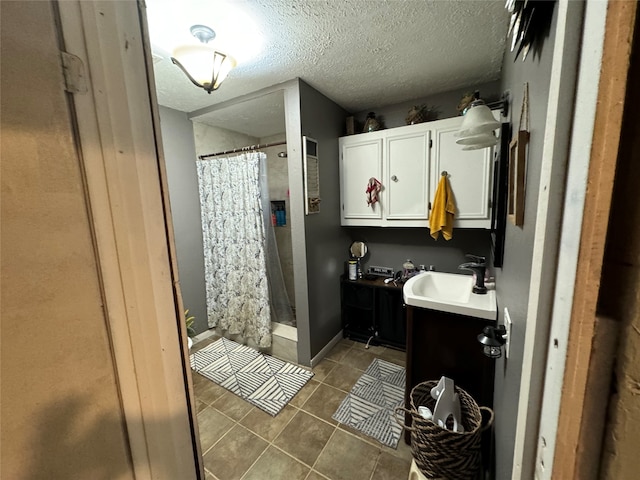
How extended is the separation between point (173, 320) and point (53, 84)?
0.48m

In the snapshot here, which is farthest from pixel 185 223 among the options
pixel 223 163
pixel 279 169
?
pixel 279 169

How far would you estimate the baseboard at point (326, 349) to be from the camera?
7.34 ft

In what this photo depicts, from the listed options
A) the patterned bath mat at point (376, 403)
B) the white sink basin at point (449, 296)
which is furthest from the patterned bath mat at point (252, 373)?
the white sink basin at point (449, 296)

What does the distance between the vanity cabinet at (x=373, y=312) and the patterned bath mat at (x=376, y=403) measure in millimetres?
304

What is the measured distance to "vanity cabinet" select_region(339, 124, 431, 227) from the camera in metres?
2.13

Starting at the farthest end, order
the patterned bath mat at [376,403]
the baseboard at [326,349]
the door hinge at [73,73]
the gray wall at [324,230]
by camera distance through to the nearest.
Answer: the baseboard at [326,349], the gray wall at [324,230], the patterned bath mat at [376,403], the door hinge at [73,73]

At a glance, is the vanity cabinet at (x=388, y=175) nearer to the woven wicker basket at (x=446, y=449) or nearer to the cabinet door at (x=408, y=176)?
the cabinet door at (x=408, y=176)

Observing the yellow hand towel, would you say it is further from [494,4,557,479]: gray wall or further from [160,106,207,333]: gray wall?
[160,106,207,333]: gray wall

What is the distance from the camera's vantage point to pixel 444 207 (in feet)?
6.56

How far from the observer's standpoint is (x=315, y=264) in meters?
2.22

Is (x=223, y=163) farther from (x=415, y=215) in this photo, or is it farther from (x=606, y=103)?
(x=606, y=103)

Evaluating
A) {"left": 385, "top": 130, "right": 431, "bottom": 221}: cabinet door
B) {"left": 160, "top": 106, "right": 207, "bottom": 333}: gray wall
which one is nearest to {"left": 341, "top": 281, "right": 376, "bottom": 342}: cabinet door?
{"left": 385, "top": 130, "right": 431, "bottom": 221}: cabinet door

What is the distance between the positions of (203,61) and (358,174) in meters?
1.53

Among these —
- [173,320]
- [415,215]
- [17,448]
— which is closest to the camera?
[17,448]
